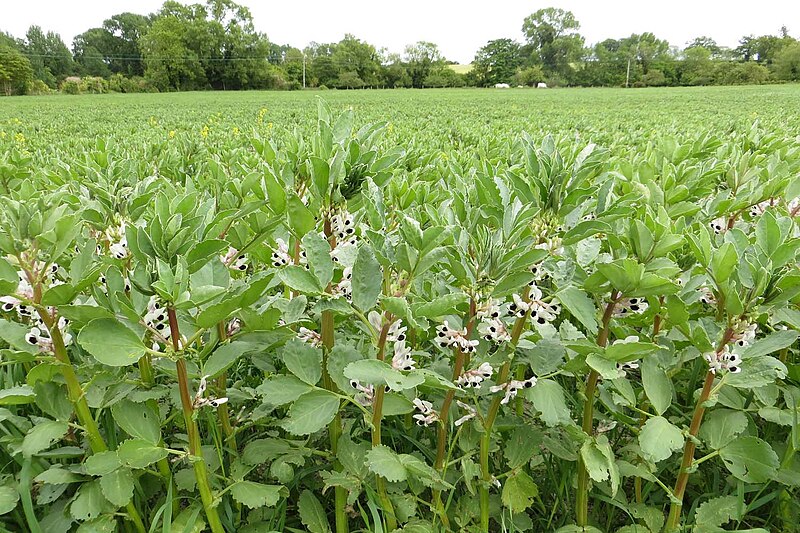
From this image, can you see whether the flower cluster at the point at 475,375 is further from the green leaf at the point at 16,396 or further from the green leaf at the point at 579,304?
the green leaf at the point at 16,396

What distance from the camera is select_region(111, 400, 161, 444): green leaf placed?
4.07 feet

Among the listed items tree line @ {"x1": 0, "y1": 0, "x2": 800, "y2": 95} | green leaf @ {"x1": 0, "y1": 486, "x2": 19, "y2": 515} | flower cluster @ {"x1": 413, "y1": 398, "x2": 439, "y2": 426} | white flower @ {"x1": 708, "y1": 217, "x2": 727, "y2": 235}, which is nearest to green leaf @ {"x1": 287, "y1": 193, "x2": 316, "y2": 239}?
flower cluster @ {"x1": 413, "y1": 398, "x2": 439, "y2": 426}

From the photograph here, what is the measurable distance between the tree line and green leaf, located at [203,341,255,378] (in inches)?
2593

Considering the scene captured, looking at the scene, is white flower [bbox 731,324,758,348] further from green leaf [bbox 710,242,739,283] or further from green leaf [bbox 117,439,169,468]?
green leaf [bbox 117,439,169,468]

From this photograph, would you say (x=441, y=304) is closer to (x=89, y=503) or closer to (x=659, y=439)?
(x=659, y=439)

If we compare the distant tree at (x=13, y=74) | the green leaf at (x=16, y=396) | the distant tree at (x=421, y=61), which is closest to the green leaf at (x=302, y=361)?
the green leaf at (x=16, y=396)

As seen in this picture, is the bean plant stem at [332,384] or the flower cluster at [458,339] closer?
the flower cluster at [458,339]

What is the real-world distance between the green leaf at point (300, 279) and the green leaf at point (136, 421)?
50cm

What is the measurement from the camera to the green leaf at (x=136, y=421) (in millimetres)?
1241

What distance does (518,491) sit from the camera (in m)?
1.36

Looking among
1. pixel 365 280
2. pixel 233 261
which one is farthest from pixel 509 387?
pixel 233 261

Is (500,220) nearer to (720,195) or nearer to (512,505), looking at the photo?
(512,505)

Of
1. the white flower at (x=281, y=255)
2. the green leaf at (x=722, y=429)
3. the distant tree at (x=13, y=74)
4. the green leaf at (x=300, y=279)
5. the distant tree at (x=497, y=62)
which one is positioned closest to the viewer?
the green leaf at (x=300, y=279)

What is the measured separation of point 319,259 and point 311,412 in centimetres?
35
